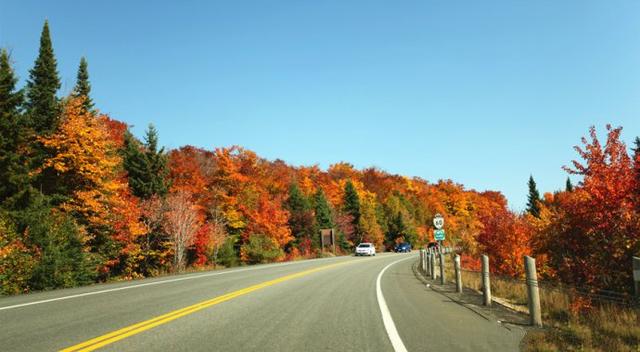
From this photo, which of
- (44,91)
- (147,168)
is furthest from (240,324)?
(147,168)

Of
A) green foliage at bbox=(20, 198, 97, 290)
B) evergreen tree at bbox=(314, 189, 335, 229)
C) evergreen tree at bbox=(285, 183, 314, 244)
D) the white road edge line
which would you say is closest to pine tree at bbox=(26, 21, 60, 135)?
green foliage at bbox=(20, 198, 97, 290)

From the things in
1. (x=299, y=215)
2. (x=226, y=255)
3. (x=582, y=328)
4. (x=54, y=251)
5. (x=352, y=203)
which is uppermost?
(x=352, y=203)

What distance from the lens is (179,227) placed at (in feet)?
128

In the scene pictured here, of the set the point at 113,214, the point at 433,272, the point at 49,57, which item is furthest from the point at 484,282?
the point at 49,57

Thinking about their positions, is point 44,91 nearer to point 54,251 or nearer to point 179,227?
point 179,227

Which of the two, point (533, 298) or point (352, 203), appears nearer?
point (533, 298)

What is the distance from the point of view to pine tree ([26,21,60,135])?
93.9 ft

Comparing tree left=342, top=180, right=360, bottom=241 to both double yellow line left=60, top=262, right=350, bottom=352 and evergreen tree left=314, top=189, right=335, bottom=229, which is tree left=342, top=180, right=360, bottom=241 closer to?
evergreen tree left=314, top=189, right=335, bottom=229

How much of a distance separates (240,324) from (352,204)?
80.0 m

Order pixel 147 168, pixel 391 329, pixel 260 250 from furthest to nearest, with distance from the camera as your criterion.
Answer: pixel 260 250 < pixel 147 168 < pixel 391 329

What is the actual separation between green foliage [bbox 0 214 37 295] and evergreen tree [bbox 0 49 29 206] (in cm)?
629

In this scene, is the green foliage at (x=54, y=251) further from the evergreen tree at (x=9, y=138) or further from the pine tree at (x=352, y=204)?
the pine tree at (x=352, y=204)

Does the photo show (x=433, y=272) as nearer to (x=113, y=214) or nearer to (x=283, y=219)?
(x=113, y=214)

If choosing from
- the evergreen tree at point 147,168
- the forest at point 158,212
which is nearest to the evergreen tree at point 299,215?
the forest at point 158,212
